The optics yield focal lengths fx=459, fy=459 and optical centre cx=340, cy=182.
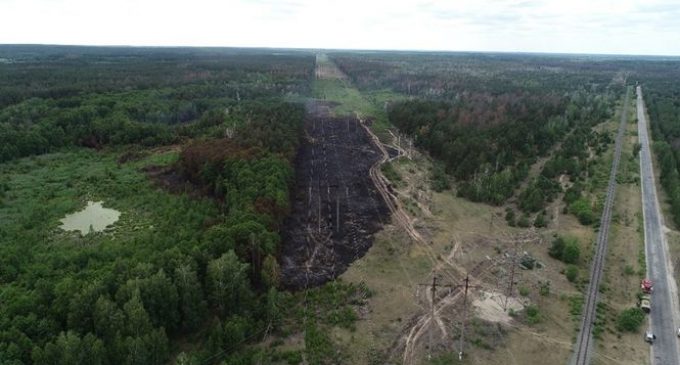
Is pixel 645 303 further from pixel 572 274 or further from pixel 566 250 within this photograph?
pixel 566 250

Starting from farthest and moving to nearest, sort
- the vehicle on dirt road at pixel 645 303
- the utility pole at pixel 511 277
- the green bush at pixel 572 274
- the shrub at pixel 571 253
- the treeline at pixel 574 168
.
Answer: the treeline at pixel 574 168, the shrub at pixel 571 253, the green bush at pixel 572 274, the utility pole at pixel 511 277, the vehicle on dirt road at pixel 645 303

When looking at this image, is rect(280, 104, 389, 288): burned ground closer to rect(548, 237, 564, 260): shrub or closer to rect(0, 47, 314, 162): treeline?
rect(548, 237, 564, 260): shrub

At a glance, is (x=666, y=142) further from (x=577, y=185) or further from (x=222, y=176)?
(x=222, y=176)

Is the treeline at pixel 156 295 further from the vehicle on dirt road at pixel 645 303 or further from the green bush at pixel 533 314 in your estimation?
the vehicle on dirt road at pixel 645 303

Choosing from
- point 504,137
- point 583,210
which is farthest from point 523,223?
point 504,137

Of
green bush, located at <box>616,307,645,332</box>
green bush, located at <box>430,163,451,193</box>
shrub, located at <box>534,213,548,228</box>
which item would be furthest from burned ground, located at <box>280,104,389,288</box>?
green bush, located at <box>616,307,645,332</box>

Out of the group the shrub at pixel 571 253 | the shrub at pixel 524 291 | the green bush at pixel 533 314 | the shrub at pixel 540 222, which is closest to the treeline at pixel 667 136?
the shrub at pixel 540 222

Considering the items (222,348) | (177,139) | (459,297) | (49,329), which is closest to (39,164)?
(177,139)
